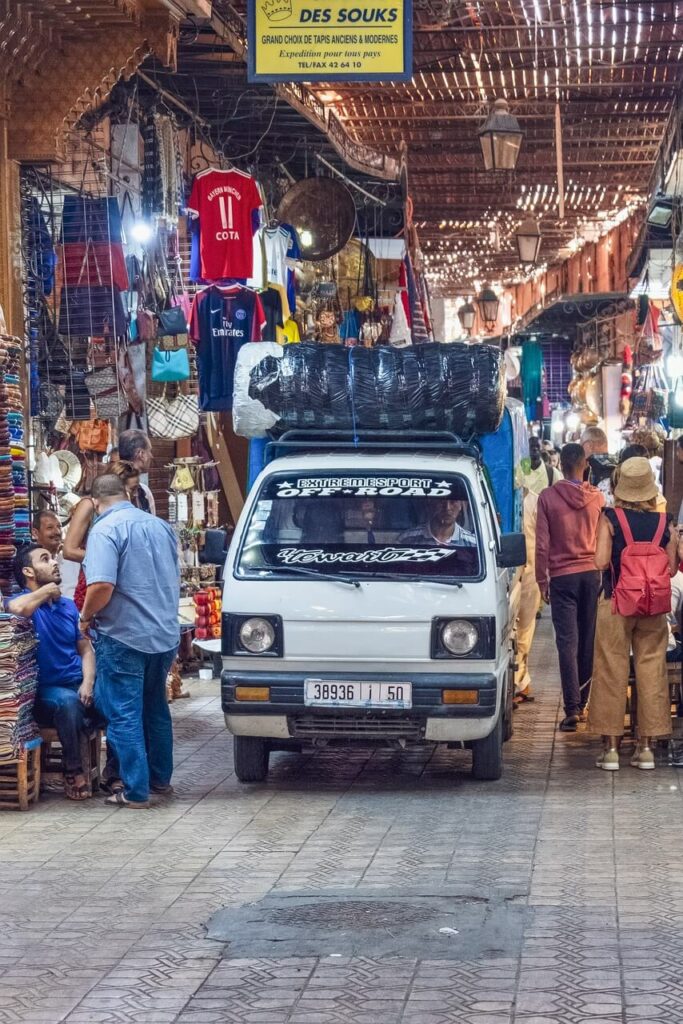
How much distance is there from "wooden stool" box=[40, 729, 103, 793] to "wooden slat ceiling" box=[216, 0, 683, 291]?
285 inches

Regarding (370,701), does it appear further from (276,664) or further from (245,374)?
(245,374)

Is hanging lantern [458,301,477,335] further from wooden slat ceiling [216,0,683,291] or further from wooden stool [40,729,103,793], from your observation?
wooden stool [40,729,103,793]

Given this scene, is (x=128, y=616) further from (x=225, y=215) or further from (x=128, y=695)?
(x=225, y=215)

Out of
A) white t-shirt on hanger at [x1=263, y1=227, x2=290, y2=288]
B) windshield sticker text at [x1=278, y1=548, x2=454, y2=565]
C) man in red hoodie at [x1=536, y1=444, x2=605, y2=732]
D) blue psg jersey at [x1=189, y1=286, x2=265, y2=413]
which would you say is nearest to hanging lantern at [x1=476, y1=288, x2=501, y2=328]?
white t-shirt on hanger at [x1=263, y1=227, x2=290, y2=288]

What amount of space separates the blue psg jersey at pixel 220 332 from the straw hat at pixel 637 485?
558 cm

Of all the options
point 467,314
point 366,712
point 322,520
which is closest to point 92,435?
point 322,520

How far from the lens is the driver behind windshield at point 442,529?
29.4 feet

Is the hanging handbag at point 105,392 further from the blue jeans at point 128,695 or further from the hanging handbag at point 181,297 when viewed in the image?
the blue jeans at point 128,695

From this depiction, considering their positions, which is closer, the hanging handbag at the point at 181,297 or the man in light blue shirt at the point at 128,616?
the man in light blue shirt at the point at 128,616

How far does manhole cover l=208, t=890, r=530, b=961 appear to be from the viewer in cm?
586

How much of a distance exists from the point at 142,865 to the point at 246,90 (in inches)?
331

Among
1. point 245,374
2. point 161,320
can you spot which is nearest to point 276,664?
point 245,374

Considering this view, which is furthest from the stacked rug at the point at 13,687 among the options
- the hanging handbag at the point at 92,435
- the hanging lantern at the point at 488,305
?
the hanging lantern at the point at 488,305

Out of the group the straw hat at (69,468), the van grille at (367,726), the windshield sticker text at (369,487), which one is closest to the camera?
the van grille at (367,726)
